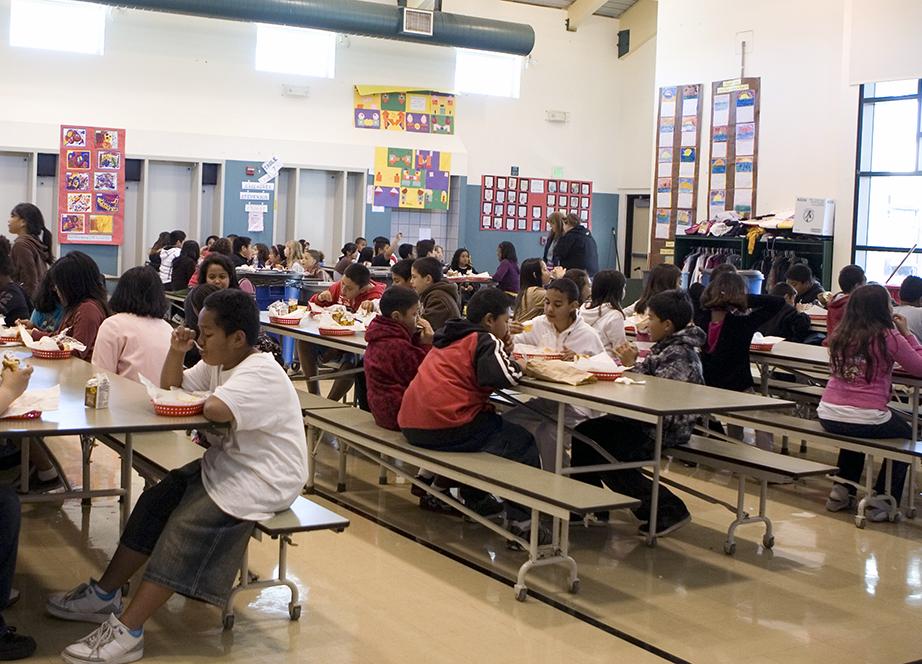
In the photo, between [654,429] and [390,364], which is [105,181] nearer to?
[390,364]

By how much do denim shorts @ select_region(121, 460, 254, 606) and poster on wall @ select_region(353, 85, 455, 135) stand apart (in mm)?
13101

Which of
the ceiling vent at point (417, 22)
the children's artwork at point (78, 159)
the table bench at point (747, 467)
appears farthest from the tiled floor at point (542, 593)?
the ceiling vent at point (417, 22)

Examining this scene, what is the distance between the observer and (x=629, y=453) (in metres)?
5.08

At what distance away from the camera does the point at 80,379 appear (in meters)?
4.22

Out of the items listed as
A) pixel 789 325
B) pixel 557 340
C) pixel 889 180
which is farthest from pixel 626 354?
pixel 889 180

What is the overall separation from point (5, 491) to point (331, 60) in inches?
520

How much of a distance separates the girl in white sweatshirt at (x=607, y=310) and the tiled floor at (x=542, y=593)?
1.22 meters

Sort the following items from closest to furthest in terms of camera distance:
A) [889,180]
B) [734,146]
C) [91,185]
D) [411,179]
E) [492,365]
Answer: [492,365]
[889,180]
[734,146]
[91,185]
[411,179]

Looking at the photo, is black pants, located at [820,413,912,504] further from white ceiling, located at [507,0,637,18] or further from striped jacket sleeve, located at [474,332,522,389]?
white ceiling, located at [507,0,637,18]

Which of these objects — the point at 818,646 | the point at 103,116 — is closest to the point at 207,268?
the point at 818,646

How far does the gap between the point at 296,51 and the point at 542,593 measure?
12760mm

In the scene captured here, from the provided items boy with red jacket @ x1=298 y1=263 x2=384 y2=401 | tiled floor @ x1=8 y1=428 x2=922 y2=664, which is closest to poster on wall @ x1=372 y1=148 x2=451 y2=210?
boy with red jacket @ x1=298 y1=263 x2=384 y2=401

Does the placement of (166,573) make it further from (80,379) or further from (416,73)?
(416,73)

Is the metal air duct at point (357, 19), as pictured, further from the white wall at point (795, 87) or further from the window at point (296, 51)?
the white wall at point (795, 87)
